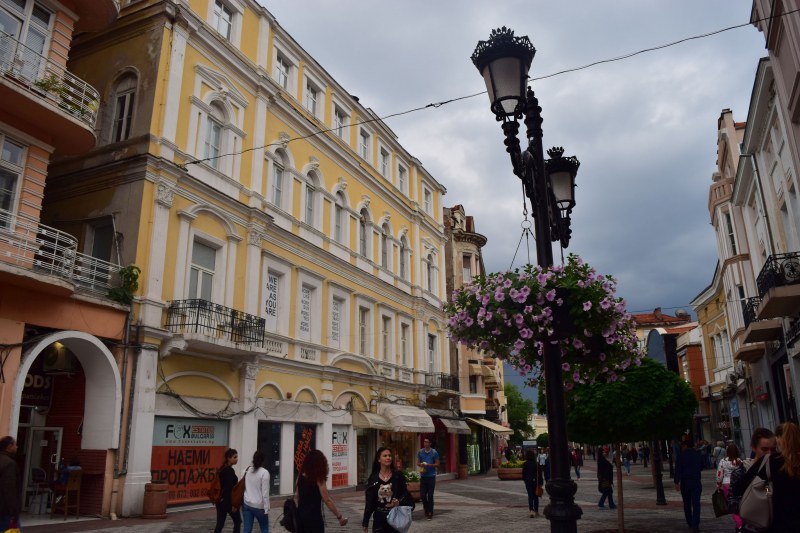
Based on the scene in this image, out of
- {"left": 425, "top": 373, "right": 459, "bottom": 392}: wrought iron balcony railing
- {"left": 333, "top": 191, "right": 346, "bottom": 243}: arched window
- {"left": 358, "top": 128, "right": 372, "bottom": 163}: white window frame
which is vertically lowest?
{"left": 425, "top": 373, "right": 459, "bottom": 392}: wrought iron balcony railing

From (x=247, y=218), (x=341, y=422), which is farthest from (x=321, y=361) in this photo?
(x=247, y=218)

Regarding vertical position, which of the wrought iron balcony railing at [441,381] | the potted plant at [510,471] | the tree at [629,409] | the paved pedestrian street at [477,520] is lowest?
the paved pedestrian street at [477,520]

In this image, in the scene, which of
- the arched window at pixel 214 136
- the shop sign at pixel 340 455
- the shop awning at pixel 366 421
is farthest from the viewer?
the shop awning at pixel 366 421

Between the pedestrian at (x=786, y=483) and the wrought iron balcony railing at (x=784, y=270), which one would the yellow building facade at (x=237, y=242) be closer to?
the pedestrian at (x=786, y=483)

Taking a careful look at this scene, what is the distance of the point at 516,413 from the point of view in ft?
292

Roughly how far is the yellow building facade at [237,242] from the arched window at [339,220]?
96 millimetres

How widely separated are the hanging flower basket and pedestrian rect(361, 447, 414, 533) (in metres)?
1.66

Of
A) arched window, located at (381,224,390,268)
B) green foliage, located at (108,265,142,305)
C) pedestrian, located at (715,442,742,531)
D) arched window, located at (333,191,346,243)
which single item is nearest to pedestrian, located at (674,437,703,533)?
pedestrian, located at (715,442,742,531)

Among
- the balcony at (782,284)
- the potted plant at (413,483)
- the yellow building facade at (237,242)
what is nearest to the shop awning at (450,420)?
the yellow building facade at (237,242)

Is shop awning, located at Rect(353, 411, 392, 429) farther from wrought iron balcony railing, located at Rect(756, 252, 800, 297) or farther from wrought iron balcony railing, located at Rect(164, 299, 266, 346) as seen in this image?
wrought iron balcony railing, located at Rect(756, 252, 800, 297)

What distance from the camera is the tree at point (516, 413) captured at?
89.3m

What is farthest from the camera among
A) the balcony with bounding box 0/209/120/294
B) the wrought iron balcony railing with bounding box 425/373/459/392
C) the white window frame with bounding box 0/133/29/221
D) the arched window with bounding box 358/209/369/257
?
the wrought iron balcony railing with bounding box 425/373/459/392

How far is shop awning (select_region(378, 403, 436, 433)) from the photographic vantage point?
2622 cm

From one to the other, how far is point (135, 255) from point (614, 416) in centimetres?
1204
